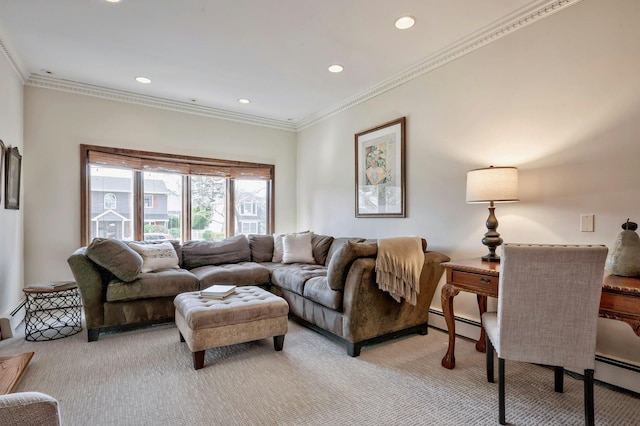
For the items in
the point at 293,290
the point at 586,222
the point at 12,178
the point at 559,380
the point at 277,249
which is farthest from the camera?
the point at 277,249

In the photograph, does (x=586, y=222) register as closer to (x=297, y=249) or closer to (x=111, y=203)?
(x=297, y=249)

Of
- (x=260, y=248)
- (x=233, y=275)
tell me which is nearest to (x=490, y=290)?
(x=233, y=275)

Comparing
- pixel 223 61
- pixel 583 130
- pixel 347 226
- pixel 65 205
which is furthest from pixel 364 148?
pixel 65 205

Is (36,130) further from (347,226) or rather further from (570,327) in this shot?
(570,327)

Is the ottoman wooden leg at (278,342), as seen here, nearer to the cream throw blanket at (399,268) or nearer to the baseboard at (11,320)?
the cream throw blanket at (399,268)

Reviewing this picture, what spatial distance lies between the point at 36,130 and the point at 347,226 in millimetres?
3899

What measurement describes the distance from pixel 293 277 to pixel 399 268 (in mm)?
1230

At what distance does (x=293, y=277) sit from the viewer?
3.43 meters

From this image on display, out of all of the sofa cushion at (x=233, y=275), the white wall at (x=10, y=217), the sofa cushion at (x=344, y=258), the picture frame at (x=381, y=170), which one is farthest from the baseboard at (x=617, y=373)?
the white wall at (x=10, y=217)

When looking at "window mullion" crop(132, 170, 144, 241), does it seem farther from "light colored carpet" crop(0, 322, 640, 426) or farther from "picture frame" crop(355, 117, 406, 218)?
"picture frame" crop(355, 117, 406, 218)

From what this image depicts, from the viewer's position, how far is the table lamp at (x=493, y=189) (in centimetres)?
244

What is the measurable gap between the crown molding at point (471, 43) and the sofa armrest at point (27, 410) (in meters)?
3.43

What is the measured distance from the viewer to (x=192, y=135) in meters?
4.80

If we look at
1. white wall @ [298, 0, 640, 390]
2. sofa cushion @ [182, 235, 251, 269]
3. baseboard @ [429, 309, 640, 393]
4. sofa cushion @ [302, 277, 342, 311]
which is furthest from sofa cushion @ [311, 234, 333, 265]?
baseboard @ [429, 309, 640, 393]
